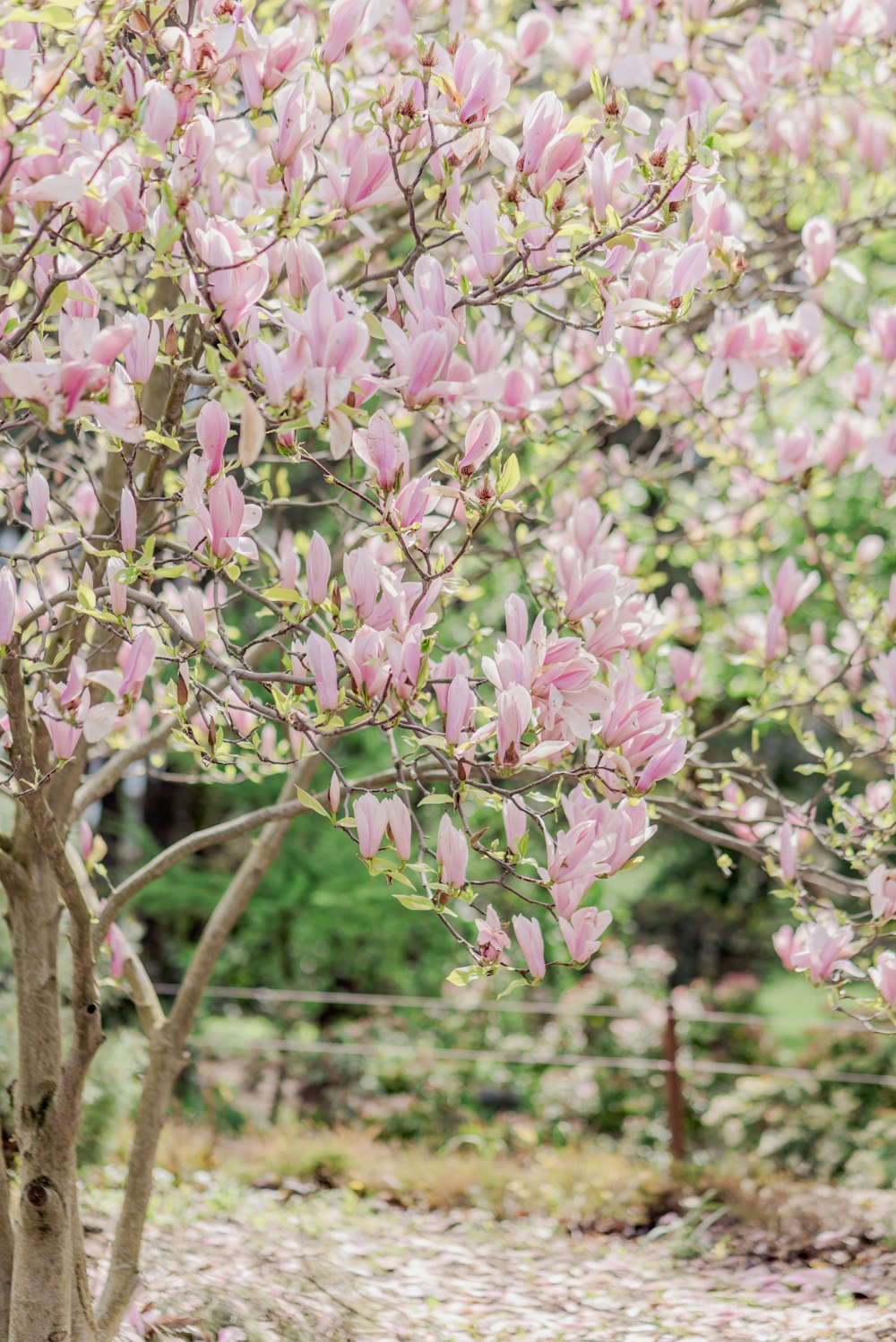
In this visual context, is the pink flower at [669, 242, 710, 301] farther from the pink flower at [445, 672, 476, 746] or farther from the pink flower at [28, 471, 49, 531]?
the pink flower at [28, 471, 49, 531]

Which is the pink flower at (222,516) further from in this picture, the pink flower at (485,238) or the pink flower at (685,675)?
the pink flower at (685,675)

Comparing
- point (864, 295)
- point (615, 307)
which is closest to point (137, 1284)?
point (615, 307)

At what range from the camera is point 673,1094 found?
5734 millimetres

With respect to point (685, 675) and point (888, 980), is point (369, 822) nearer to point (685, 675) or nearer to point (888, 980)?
point (888, 980)

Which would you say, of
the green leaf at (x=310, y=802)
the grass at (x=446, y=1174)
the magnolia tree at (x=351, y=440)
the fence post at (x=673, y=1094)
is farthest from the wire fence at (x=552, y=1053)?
the green leaf at (x=310, y=802)

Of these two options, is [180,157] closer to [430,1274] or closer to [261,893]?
[430,1274]

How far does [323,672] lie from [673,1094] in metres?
4.58

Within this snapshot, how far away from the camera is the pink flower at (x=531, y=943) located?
6.32 ft

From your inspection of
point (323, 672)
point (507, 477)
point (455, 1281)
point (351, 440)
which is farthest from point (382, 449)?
point (455, 1281)

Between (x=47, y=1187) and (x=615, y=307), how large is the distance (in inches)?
79.7

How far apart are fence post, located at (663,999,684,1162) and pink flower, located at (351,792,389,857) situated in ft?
14.1

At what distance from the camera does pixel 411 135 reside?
6.59 feet

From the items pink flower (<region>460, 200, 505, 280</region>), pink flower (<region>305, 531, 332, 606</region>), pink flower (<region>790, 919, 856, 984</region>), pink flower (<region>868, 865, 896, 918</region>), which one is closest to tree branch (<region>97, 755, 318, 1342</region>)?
pink flower (<region>305, 531, 332, 606</region>)

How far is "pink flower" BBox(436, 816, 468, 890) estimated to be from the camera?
6.00ft
